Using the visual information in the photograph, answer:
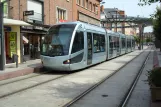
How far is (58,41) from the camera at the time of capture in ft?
54.6

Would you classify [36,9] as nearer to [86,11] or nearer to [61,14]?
[61,14]

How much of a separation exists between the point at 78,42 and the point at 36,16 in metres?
9.73

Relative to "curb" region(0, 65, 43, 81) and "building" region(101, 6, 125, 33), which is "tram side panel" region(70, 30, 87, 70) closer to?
"curb" region(0, 65, 43, 81)

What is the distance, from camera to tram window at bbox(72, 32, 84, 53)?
1671 centimetres

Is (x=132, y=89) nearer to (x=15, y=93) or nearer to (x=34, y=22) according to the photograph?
(x=15, y=93)

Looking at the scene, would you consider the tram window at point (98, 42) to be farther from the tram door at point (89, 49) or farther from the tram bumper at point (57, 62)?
the tram bumper at point (57, 62)

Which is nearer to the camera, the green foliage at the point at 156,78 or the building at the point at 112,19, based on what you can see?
the green foliage at the point at 156,78

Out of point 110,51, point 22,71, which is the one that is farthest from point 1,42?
point 110,51

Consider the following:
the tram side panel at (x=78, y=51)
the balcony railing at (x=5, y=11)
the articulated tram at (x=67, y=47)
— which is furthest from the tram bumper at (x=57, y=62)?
the balcony railing at (x=5, y=11)

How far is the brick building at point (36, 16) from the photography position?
75.2 feet

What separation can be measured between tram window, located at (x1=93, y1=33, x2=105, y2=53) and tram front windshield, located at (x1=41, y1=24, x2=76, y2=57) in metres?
3.85

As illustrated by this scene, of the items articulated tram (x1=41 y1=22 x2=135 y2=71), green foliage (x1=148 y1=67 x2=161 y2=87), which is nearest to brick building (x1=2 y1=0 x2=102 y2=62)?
articulated tram (x1=41 y1=22 x2=135 y2=71)

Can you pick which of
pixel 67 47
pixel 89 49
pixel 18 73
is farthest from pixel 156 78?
pixel 89 49

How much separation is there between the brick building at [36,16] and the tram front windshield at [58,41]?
578cm
